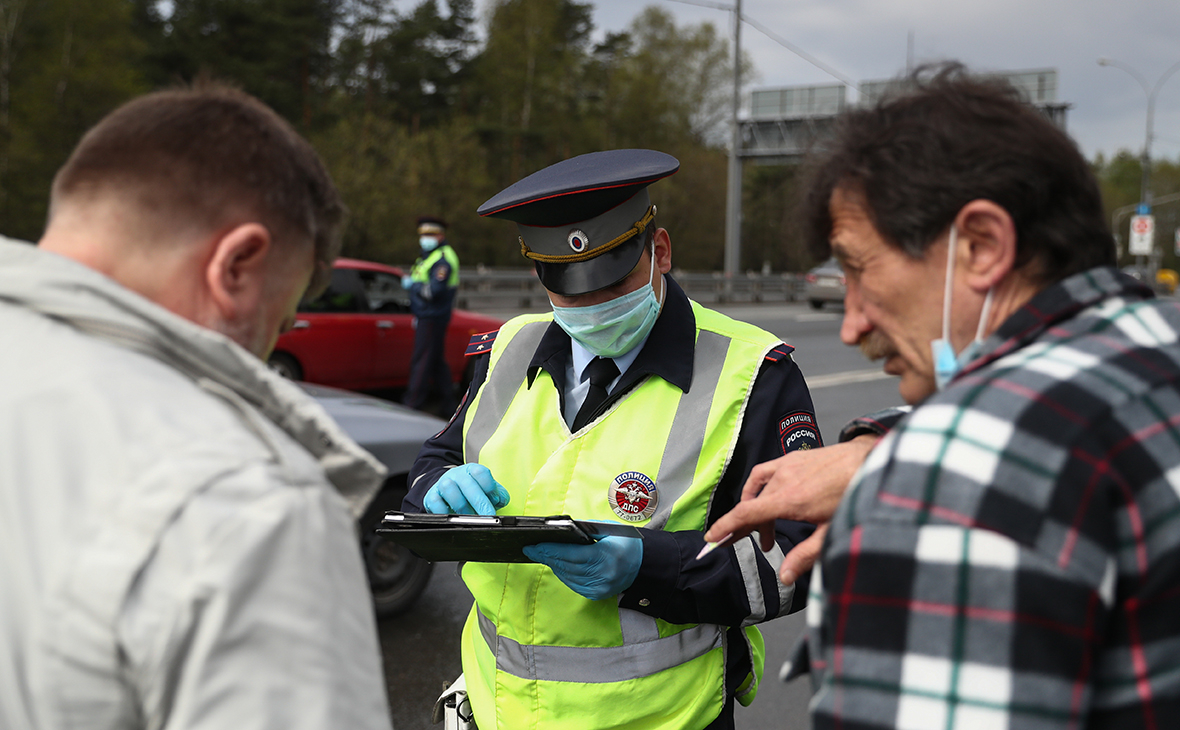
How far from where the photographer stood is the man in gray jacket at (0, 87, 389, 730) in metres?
0.86

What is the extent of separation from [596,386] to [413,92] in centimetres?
3766

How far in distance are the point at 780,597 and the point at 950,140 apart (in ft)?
3.54

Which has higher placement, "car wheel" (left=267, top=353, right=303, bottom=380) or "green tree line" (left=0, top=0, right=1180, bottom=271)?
"green tree line" (left=0, top=0, right=1180, bottom=271)

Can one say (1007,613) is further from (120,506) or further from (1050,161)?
(120,506)

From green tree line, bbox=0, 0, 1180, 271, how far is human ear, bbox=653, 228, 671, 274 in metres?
20.2

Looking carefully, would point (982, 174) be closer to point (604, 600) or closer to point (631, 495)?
point (631, 495)

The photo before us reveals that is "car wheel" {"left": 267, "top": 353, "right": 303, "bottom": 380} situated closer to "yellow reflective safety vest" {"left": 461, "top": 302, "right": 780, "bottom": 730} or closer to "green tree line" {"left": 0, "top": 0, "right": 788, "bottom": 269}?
"yellow reflective safety vest" {"left": 461, "top": 302, "right": 780, "bottom": 730}

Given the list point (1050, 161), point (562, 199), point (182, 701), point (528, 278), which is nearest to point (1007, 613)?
point (1050, 161)

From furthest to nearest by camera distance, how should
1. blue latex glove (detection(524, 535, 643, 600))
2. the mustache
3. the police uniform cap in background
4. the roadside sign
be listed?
the roadside sign
the police uniform cap in background
blue latex glove (detection(524, 535, 643, 600))
the mustache

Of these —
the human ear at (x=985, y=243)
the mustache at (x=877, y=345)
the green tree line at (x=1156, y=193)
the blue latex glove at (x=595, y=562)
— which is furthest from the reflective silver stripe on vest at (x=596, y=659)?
the green tree line at (x=1156, y=193)

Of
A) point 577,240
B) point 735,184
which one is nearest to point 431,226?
point 577,240

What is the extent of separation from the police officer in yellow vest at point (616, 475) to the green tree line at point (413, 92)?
67.1ft

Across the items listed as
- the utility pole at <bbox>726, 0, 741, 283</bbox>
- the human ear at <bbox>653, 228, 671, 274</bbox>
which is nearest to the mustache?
the human ear at <bbox>653, 228, 671, 274</bbox>

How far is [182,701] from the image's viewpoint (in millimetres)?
854
